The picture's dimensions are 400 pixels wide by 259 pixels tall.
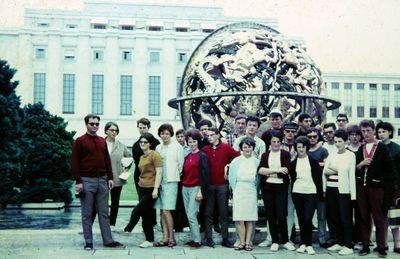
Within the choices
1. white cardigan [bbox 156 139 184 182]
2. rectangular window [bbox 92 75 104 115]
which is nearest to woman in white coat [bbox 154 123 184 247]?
white cardigan [bbox 156 139 184 182]

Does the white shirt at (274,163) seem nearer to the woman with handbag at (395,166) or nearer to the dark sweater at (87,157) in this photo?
the woman with handbag at (395,166)

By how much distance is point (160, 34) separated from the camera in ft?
203

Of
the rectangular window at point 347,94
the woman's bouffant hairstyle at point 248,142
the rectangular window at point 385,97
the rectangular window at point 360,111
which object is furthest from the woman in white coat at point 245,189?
the rectangular window at point 360,111

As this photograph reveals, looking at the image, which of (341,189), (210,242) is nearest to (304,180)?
(341,189)

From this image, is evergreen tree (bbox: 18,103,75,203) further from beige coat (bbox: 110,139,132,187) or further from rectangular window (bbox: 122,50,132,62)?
rectangular window (bbox: 122,50,132,62)

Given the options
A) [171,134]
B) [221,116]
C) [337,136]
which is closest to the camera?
[337,136]

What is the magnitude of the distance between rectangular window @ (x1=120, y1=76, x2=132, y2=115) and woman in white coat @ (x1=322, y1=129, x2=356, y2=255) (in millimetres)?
54755

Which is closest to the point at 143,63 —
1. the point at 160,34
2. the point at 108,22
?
the point at 160,34

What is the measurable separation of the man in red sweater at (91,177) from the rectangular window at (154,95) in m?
54.7

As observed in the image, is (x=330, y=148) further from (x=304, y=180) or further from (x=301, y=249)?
(x=301, y=249)

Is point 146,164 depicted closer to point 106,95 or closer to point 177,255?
point 177,255

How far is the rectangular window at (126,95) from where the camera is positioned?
199ft

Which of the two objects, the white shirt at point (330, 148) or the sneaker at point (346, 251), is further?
the white shirt at point (330, 148)

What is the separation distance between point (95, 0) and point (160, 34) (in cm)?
1324
